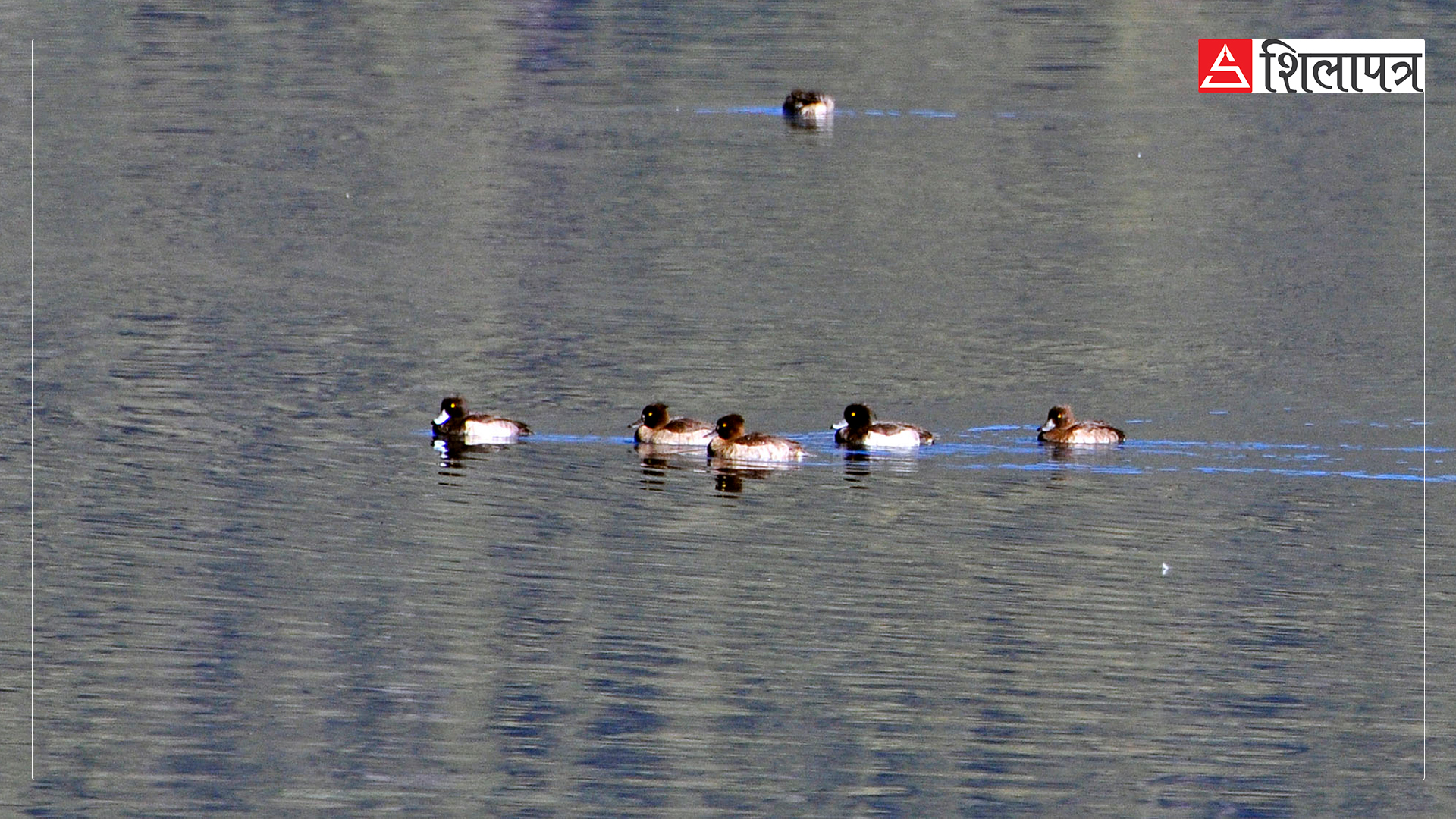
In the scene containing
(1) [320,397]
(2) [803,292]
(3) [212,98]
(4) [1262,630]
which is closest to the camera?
(4) [1262,630]

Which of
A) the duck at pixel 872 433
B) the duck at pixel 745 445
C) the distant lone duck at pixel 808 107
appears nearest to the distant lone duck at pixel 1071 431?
the duck at pixel 872 433

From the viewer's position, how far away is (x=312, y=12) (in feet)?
198

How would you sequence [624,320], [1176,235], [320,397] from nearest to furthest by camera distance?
[320,397]
[624,320]
[1176,235]

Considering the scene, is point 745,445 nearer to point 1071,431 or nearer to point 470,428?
point 470,428

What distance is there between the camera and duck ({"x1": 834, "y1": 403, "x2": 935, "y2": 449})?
2088cm

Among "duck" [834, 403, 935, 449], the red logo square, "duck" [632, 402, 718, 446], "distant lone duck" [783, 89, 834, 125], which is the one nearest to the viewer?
"duck" [834, 403, 935, 449]

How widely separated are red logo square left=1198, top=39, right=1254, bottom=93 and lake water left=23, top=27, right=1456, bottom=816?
6.21m

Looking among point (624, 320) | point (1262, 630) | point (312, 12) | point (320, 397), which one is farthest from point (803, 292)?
point (312, 12)

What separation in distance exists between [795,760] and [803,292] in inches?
623

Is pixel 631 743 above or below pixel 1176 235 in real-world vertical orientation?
below

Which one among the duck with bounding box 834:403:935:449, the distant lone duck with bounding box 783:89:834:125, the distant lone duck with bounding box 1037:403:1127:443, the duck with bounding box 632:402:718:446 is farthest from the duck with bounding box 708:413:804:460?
the distant lone duck with bounding box 783:89:834:125

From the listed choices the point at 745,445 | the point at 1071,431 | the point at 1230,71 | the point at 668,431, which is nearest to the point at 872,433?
the point at 745,445

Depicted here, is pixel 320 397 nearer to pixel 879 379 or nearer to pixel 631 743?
pixel 879 379

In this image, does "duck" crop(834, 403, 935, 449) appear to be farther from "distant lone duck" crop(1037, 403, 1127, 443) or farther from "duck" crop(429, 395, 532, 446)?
"duck" crop(429, 395, 532, 446)
